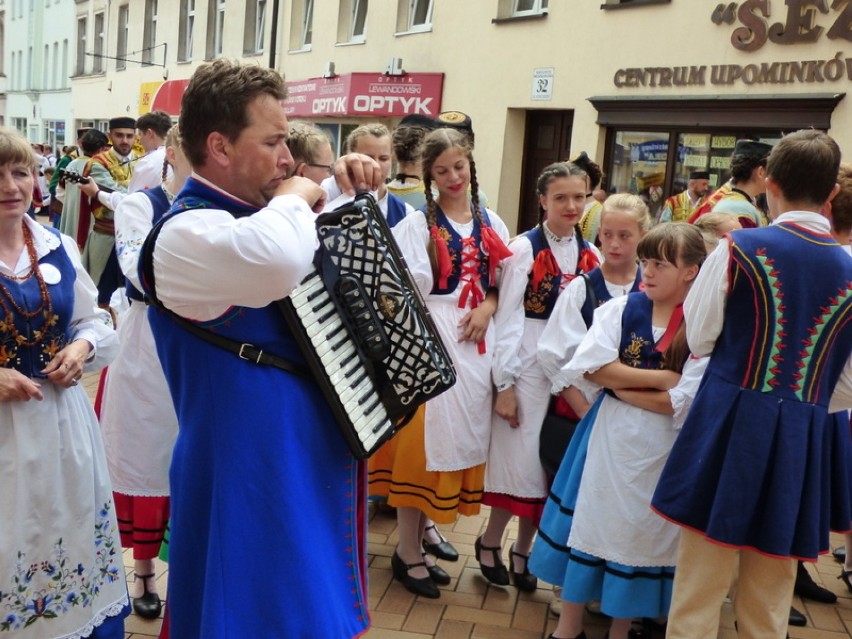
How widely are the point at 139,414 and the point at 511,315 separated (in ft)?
4.85

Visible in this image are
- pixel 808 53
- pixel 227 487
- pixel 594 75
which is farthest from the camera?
pixel 594 75

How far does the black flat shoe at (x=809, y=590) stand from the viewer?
12.6 feet

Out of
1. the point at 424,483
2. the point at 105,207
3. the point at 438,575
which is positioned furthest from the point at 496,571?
the point at 105,207

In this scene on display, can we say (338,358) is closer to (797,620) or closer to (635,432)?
(635,432)

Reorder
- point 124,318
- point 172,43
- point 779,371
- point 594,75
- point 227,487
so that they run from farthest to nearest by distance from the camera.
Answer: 1. point 172,43
2. point 594,75
3. point 124,318
4. point 779,371
5. point 227,487

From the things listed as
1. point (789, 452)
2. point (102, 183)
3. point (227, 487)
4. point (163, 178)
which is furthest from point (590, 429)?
point (102, 183)

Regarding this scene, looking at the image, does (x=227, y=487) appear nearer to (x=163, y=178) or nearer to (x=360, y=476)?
(x=360, y=476)

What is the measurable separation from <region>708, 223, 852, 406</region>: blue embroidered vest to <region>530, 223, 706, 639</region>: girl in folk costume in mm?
284

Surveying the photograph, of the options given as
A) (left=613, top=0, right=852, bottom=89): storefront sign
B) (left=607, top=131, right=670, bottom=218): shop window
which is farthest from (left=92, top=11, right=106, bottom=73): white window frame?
(left=613, top=0, right=852, bottom=89): storefront sign

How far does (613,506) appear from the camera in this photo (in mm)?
3045

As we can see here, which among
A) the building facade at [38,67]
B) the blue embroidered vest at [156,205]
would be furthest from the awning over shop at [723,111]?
the building facade at [38,67]

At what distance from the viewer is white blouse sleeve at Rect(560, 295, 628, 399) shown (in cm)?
309

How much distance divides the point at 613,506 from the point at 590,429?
11.6 inches

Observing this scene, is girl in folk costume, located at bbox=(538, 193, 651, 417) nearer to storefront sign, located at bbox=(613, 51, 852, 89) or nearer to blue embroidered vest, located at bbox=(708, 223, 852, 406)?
blue embroidered vest, located at bbox=(708, 223, 852, 406)
